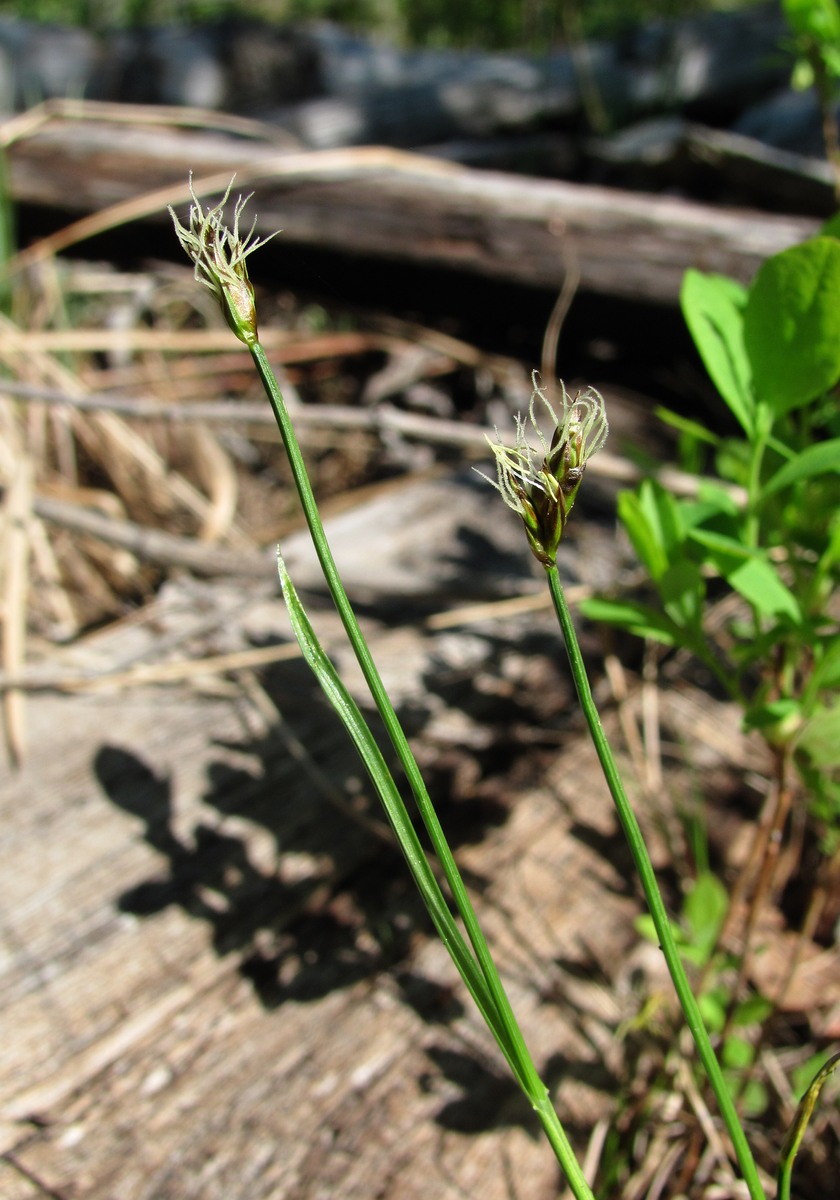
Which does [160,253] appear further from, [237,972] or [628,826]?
[628,826]

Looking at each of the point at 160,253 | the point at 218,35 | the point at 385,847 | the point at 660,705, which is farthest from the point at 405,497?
the point at 218,35

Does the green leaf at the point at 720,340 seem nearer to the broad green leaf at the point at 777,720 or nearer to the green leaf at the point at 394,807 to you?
the broad green leaf at the point at 777,720

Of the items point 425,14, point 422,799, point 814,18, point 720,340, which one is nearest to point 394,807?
point 422,799

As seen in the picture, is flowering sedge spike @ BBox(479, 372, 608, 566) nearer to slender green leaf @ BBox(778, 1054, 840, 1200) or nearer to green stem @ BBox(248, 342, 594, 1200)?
green stem @ BBox(248, 342, 594, 1200)

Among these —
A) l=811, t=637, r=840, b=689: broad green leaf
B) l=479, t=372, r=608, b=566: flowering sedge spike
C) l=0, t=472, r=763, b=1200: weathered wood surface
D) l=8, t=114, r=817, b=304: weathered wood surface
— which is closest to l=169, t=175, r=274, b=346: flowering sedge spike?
l=479, t=372, r=608, b=566: flowering sedge spike

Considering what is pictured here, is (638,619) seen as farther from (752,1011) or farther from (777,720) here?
(752,1011)

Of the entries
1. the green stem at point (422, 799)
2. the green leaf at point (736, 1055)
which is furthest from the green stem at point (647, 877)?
the green leaf at point (736, 1055)
